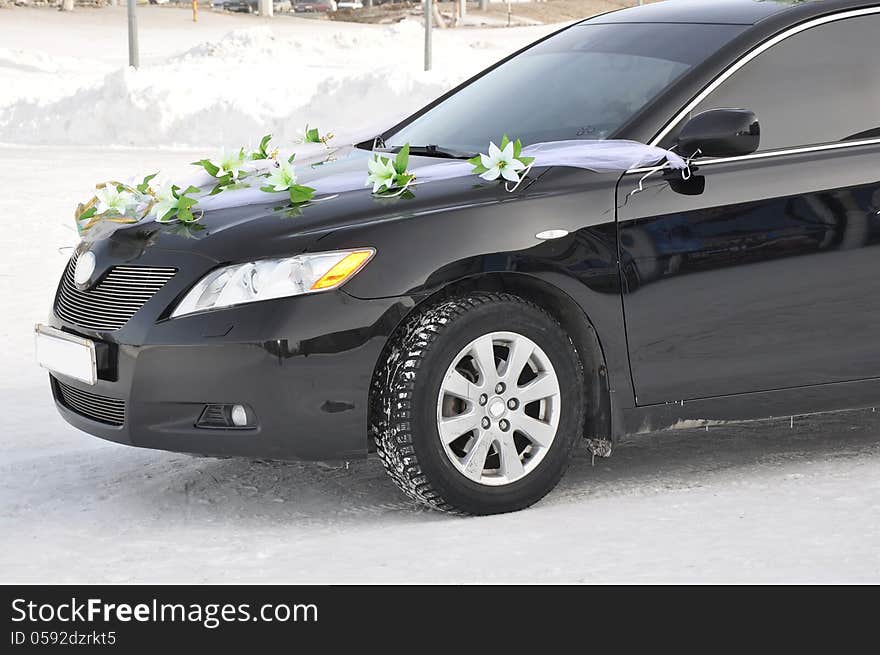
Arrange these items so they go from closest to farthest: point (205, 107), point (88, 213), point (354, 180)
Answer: point (354, 180)
point (88, 213)
point (205, 107)

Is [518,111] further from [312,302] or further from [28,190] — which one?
[28,190]

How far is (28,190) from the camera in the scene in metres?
15.0

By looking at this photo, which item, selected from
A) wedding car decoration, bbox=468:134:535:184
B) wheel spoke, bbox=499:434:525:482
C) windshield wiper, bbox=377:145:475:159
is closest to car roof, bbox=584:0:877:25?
windshield wiper, bbox=377:145:475:159

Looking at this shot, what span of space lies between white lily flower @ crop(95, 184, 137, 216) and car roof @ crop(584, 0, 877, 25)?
2066mm

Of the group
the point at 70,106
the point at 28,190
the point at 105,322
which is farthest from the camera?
the point at 70,106

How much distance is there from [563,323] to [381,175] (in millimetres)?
756

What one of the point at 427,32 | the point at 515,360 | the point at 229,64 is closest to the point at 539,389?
the point at 515,360

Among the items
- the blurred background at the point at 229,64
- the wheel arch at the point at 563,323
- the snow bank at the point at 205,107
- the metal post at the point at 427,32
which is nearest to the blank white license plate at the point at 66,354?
the wheel arch at the point at 563,323

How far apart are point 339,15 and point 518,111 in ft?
189

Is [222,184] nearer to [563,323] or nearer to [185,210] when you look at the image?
[185,210]

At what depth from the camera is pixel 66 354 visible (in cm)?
552

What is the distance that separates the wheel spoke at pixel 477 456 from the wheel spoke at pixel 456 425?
5 cm
